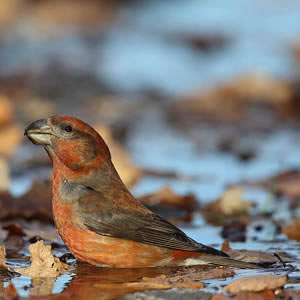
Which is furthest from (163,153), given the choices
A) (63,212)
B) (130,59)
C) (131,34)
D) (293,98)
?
(131,34)

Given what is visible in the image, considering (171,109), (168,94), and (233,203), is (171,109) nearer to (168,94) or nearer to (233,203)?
(168,94)

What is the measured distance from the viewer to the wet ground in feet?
19.8

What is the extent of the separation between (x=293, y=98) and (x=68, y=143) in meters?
8.67

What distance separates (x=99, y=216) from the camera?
5.43m

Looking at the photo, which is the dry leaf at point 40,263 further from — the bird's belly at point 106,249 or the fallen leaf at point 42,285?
the bird's belly at point 106,249

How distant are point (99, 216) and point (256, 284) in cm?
146

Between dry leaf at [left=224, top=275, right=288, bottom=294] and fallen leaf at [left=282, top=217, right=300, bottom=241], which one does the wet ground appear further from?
dry leaf at [left=224, top=275, right=288, bottom=294]

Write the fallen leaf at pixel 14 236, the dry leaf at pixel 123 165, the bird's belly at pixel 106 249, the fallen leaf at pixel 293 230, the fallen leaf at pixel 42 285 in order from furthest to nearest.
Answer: the dry leaf at pixel 123 165
the fallen leaf at pixel 293 230
the fallen leaf at pixel 14 236
the bird's belly at pixel 106 249
the fallen leaf at pixel 42 285

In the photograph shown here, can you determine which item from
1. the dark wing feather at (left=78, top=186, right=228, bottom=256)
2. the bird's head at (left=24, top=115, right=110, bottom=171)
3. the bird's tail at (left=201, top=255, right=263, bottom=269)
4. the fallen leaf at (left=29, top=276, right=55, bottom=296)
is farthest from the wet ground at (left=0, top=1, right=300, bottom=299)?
the bird's head at (left=24, top=115, right=110, bottom=171)

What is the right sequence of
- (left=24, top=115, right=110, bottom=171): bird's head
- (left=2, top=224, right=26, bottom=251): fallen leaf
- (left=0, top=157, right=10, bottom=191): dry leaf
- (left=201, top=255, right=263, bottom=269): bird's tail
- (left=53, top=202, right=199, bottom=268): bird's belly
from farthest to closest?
(left=0, top=157, right=10, bottom=191): dry leaf, (left=2, top=224, right=26, bottom=251): fallen leaf, (left=24, top=115, right=110, bottom=171): bird's head, (left=53, top=202, right=199, bottom=268): bird's belly, (left=201, top=255, right=263, bottom=269): bird's tail

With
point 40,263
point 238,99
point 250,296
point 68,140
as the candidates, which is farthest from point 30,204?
point 238,99

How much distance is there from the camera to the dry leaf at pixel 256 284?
4273 mm

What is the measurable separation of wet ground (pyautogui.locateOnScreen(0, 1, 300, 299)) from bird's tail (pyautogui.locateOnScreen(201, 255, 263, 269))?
4.8 inches

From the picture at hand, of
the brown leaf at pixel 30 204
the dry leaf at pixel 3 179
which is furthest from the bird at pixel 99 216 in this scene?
the dry leaf at pixel 3 179
